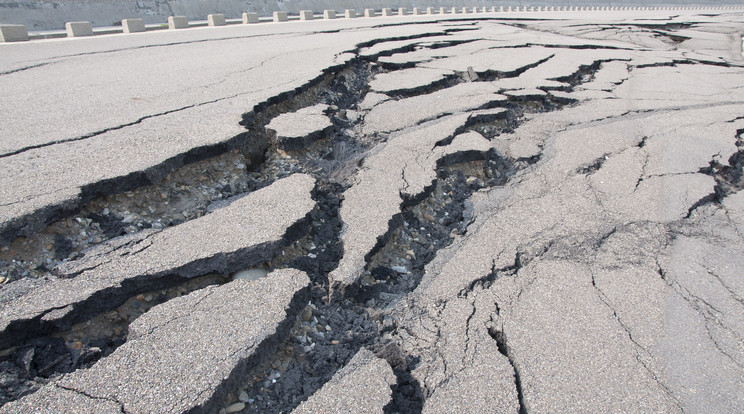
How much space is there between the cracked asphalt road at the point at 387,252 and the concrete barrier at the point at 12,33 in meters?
5.36

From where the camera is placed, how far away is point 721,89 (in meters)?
5.22

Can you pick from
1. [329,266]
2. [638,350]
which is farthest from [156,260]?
[638,350]

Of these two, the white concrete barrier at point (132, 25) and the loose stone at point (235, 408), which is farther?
the white concrete barrier at point (132, 25)

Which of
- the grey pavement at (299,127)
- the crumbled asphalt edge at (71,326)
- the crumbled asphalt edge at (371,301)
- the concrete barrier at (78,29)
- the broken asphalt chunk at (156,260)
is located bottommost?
the crumbled asphalt edge at (371,301)

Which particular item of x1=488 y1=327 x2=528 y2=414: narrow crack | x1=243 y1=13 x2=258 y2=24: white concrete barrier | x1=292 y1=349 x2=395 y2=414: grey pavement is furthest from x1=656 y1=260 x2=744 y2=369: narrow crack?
x1=243 y1=13 x2=258 y2=24: white concrete barrier

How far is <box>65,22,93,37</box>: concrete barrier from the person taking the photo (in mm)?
9484

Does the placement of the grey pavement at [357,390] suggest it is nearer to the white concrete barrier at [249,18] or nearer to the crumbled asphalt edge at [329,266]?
the crumbled asphalt edge at [329,266]

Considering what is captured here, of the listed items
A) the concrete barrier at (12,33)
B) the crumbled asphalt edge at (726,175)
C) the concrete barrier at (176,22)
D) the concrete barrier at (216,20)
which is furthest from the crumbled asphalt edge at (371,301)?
the concrete barrier at (216,20)

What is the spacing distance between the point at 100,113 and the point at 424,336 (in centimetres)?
313

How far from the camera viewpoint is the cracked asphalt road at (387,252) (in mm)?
1550

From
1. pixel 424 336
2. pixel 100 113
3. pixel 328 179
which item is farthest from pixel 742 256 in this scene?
pixel 100 113

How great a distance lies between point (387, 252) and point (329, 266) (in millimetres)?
322

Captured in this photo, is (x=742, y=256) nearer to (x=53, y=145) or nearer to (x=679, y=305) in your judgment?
(x=679, y=305)

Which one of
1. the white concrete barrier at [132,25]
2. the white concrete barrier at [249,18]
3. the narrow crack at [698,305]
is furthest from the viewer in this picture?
the white concrete barrier at [249,18]
